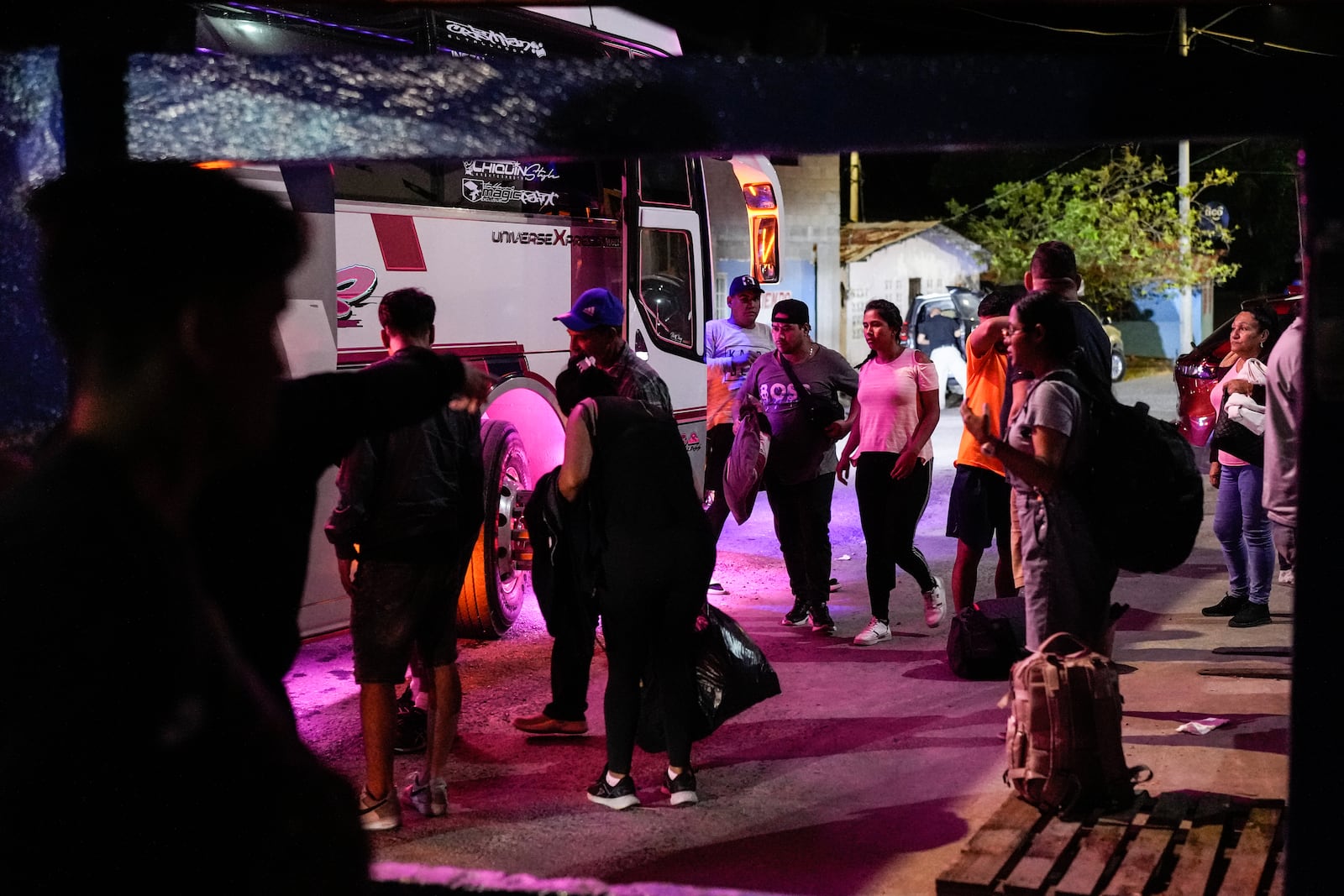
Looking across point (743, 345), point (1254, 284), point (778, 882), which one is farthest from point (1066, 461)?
point (1254, 284)

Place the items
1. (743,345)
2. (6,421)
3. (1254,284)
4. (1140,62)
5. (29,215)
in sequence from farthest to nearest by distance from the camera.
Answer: (1254,284), (743,345), (6,421), (29,215), (1140,62)

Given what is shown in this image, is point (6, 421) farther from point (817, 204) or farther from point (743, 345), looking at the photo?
point (817, 204)

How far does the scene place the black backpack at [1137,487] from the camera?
442 cm

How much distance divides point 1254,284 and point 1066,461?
43.5 m

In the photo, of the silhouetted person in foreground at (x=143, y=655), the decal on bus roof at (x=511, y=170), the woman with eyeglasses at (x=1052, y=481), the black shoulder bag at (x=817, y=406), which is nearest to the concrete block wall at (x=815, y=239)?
the decal on bus roof at (x=511, y=170)

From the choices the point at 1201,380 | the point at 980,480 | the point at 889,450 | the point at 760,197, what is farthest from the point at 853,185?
the point at 980,480

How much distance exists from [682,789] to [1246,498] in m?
4.03

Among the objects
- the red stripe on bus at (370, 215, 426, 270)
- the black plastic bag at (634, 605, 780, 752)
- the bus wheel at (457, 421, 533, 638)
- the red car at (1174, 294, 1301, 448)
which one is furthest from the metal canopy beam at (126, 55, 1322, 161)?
the red car at (1174, 294, 1301, 448)

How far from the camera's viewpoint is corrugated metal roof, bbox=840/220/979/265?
29438 mm

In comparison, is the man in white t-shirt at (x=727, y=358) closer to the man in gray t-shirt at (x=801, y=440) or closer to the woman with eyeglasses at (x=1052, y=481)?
the man in gray t-shirt at (x=801, y=440)

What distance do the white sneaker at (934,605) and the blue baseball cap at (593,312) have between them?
11.0 feet

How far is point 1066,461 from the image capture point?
15.1ft

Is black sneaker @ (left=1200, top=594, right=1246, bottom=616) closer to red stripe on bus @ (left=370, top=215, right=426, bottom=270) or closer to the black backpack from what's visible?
the black backpack

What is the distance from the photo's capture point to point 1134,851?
4.18 metres
